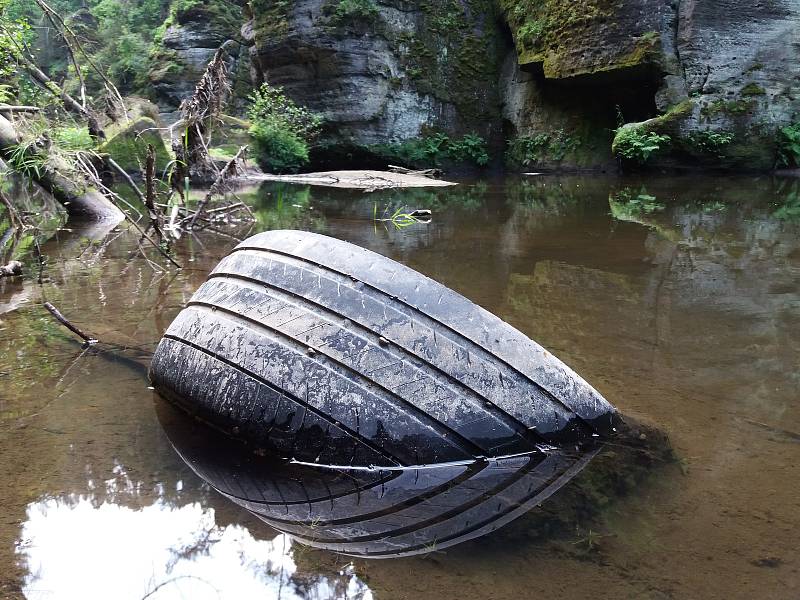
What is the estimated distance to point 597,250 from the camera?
17.5 feet

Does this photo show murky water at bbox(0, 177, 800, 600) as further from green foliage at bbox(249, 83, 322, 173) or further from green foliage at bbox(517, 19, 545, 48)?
green foliage at bbox(249, 83, 322, 173)

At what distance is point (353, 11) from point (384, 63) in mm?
1449

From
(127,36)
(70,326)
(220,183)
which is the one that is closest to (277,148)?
(220,183)

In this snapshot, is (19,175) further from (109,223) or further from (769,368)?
(769,368)

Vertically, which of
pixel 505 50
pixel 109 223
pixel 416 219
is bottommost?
pixel 109 223

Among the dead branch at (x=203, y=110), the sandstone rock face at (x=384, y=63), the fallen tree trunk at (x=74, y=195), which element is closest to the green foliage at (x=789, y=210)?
the dead branch at (x=203, y=110)

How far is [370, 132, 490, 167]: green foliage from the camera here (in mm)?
16938

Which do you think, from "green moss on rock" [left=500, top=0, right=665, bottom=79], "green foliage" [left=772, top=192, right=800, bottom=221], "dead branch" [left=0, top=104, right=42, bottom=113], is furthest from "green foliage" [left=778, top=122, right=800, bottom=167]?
"dead branch" [left=0, top=104, right=42, bottom=113]

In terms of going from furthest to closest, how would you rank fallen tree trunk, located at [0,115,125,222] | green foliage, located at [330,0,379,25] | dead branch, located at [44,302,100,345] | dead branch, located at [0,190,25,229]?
green foliage, located at [330,0,379,25] < fallen tree trunk, located at [0,115,125,222] < dead branch, located at [0,190,25,229] < dead branch, located at [44,302,100,345]

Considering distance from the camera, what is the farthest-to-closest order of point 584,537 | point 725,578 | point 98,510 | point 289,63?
1. point 289,63
2. point 98,510
3. point 584,537
4. point 725,578

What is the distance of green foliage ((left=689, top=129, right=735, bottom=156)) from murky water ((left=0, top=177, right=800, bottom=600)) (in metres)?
8.17

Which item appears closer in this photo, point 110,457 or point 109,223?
point 110,457

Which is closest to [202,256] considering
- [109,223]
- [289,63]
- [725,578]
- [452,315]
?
[109,223]

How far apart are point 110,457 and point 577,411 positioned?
1.52 m
